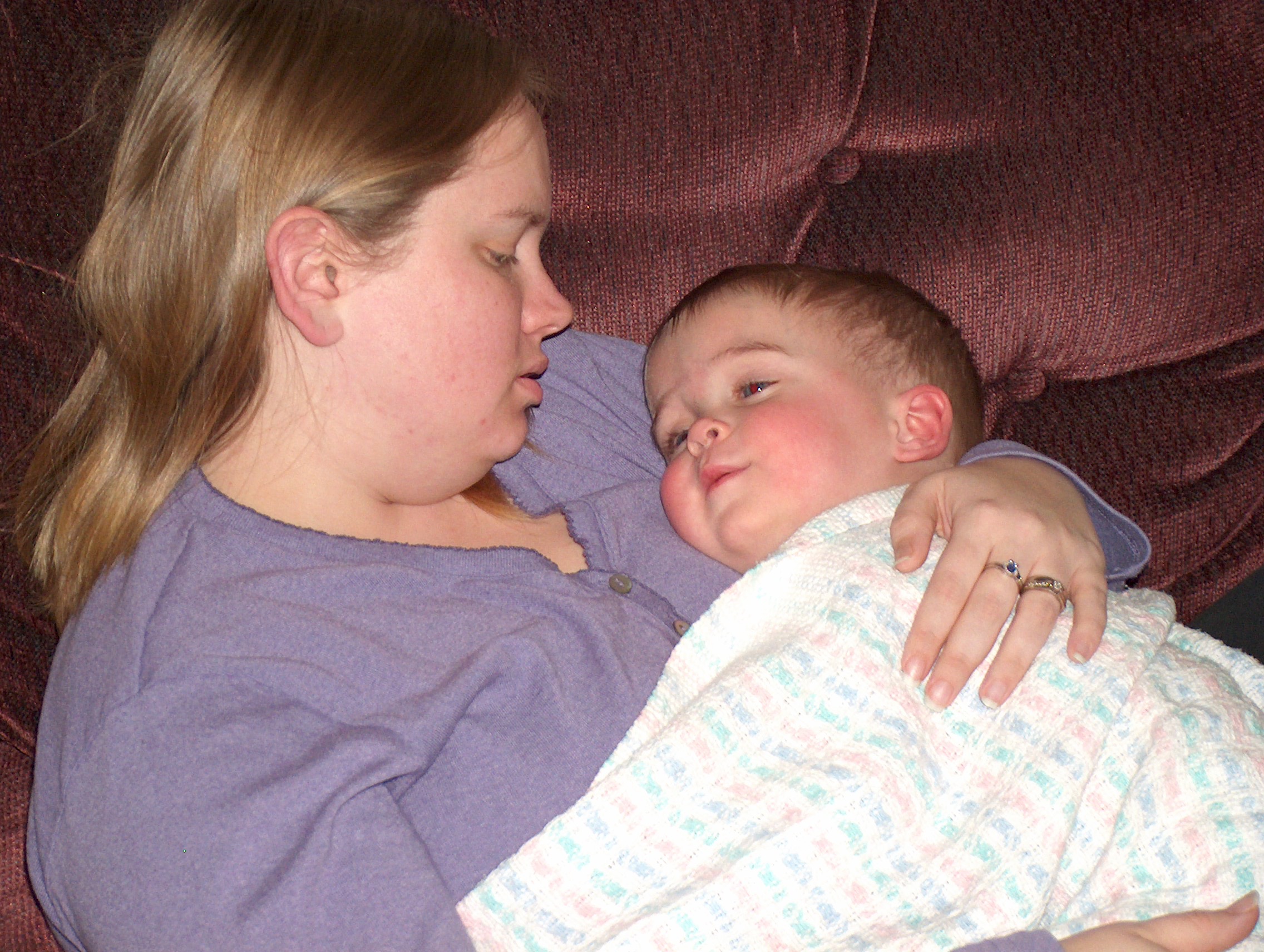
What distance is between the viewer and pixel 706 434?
1309mm

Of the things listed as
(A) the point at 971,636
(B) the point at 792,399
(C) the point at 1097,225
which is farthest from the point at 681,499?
(C) the point at 1097,225

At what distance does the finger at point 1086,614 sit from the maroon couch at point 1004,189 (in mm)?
449

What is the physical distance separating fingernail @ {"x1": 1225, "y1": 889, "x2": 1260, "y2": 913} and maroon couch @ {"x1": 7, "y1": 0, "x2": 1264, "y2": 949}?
2.20 feet

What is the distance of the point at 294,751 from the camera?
967 millimetres

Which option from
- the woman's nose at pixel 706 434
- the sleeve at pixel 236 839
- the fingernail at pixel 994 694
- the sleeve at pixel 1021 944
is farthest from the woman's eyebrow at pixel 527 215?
the sleeve at pixel 1021 944

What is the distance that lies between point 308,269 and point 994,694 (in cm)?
73

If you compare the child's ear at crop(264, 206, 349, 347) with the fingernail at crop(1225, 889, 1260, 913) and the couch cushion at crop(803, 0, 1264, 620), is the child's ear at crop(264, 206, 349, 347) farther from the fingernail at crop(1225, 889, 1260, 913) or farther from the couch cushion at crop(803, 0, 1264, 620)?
the fingernail at crop(1225, 889, 1260, 913)

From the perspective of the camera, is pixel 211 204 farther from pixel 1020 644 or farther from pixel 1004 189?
pixel 1004 189

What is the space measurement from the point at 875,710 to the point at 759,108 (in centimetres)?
86

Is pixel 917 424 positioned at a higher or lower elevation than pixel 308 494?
lower

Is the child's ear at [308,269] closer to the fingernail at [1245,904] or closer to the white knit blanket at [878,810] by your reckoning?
the white knit blanket at [878,810]

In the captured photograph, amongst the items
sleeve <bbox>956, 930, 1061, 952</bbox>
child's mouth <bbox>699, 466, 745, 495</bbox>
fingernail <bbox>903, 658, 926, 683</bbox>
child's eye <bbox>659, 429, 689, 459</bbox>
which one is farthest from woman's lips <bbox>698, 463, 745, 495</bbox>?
sleeve <bbox>956, 930, 1061, 952</bbox>

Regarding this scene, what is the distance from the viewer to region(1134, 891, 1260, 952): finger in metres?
0.96

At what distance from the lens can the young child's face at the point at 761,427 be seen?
4.18 ft
